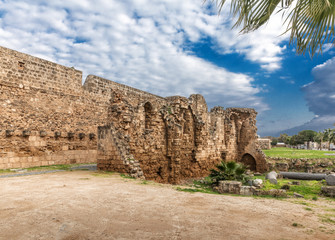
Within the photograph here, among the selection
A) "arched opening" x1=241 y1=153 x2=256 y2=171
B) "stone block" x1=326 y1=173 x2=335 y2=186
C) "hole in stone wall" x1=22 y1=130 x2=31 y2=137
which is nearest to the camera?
"stone block" x1=326 y1=173 x2=335 y2=186

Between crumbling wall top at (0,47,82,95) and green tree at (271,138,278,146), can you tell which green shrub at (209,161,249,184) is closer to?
crumbling wall top at (0,47,82,95)

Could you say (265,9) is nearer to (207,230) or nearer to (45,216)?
(207,230)

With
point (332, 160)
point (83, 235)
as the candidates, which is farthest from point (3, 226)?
point (332, 160)

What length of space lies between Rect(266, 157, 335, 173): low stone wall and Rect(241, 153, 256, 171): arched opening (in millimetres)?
1246

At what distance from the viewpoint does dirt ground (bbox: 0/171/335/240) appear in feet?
11.1

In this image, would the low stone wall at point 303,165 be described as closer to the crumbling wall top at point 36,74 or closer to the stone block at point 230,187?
the stone block at point 230,187

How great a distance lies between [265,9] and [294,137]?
85.3 m

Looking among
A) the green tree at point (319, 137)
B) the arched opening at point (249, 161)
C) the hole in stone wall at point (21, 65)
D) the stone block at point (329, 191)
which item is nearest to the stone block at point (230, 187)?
the stone block at point (329, 191)

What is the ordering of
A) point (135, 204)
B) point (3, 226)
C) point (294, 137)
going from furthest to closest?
point (294, 137), point (135, 204), point (3, 226)

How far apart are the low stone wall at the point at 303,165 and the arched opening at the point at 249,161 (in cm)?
125

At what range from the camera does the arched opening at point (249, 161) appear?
20734mm

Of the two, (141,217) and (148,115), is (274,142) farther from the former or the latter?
(141,217)

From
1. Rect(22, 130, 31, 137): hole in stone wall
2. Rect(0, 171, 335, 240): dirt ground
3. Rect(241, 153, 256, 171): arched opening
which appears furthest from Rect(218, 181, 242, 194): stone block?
Rect(241, 153, 256, 171): arched opening

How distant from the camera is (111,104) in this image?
10.8 meters
